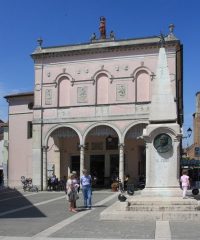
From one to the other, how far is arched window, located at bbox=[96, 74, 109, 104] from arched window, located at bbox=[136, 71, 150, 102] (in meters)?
2.48

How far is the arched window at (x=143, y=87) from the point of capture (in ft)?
128

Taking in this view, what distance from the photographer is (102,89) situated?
40344mm

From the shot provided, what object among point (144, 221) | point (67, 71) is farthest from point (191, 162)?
point (144, 221)

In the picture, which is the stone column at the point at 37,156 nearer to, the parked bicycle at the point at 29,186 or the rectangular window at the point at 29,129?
the parked bicycle at the point at 29,186

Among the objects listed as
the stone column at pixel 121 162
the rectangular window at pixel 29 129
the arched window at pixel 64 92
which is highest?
the arched window at pixel 64 92

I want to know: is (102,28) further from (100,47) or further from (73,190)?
(73,190)

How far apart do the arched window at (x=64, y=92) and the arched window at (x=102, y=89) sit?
2.49 metres

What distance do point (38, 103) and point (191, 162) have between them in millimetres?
14383

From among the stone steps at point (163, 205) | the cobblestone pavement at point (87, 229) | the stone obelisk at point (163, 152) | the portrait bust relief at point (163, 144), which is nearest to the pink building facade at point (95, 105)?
the stone obelisk at point (163, 152)

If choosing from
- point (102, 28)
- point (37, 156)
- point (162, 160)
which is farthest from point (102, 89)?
point (162, 160)

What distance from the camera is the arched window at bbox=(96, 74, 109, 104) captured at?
40.2 m

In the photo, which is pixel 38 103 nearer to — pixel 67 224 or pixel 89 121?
pixel 89 121

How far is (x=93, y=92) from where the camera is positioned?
132 ft

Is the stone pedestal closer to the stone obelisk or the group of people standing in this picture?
the stone obelisk
